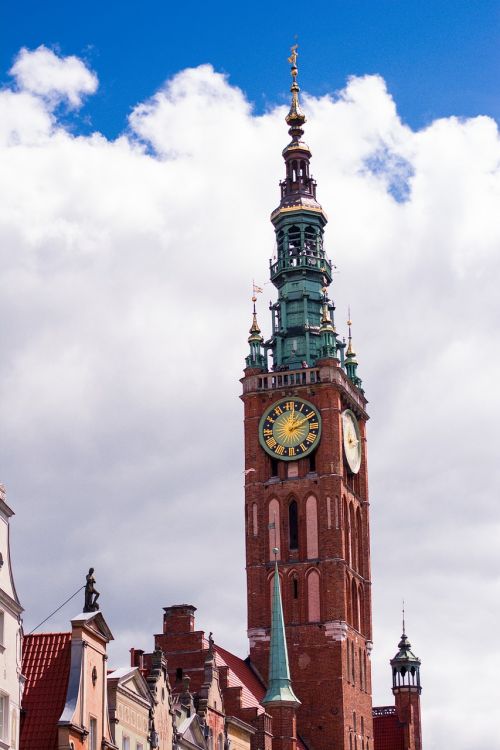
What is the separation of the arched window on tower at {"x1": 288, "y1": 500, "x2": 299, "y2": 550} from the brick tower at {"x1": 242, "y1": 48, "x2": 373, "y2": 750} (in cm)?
6

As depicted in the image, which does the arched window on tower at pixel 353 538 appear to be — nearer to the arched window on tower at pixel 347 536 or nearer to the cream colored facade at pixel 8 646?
the arched window on tower at pixel 347 536

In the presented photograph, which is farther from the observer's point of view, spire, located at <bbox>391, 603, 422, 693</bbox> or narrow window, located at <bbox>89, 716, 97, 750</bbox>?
spire, located at <bbox>391, 603, 422, 693</bbox>

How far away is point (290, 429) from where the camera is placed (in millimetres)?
105438

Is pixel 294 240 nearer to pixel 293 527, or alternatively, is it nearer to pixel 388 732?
pixel 293 527

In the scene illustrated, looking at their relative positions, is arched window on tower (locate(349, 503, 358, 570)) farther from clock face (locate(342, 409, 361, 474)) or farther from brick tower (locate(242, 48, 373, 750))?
clock face (locate(342, 409, 361, 474))

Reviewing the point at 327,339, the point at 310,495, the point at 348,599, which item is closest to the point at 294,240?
the point at 327,339

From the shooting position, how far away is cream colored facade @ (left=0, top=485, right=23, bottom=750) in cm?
4972

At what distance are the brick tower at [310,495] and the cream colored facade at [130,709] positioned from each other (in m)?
39.0

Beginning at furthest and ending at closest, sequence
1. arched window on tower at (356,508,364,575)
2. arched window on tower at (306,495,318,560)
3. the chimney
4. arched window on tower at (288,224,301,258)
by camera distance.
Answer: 1. arched window on tower at (288,224,301,258)
2. arched window on tower at (356,508,364,575)
3. arched window on tower at (306,495,318,560)
4. the chimney

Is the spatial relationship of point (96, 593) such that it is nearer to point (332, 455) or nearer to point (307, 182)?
point (332, 455)

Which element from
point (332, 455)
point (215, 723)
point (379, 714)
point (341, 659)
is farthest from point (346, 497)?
point (215, 723)

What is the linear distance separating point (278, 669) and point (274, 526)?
1567 centimetres

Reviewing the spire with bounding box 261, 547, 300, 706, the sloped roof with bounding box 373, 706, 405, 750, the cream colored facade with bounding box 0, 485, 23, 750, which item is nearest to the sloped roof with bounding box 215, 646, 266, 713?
the spire with bounding box 261, 547, 300, 706

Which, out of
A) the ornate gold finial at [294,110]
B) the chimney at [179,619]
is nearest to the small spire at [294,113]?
the ornate gold finial at [294,110]
